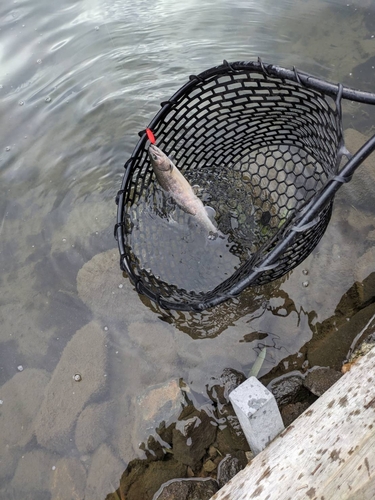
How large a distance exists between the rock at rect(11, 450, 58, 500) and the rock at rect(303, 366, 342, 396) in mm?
1770

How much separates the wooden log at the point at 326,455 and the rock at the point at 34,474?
4.74 ft

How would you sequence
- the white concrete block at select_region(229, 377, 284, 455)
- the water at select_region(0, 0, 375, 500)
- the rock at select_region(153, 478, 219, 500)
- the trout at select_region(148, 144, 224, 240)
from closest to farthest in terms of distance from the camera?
the white concrete block at select_region(229, 377, 284, 455), the rock at select_region(153, 478, 219, 500), the trout at select_region(148, 144, 224, 240), the water at select_region(0, 0, 375, 500)

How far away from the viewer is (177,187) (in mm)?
3020

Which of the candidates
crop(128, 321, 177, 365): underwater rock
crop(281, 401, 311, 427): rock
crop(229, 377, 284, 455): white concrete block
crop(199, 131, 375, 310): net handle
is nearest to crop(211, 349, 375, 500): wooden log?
crop(229, 377, 284, 455): white concrete block

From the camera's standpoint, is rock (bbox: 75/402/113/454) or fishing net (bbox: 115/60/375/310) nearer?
fishing net (bbox: 115/60/375/310)

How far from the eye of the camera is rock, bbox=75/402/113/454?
302 centimetres

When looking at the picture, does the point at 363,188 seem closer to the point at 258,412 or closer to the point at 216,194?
the point at 216,194

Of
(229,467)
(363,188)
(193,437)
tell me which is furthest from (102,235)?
(363,188)

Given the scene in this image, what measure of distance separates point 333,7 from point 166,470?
485 centimetres

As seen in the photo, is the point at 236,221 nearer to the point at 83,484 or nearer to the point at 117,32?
the point at 83,484

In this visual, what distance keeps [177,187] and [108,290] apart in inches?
40.3

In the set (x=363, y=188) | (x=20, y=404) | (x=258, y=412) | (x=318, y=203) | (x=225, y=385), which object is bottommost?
(x=225, y=385)

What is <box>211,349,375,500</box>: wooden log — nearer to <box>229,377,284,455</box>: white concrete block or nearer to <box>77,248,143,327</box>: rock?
<box>229,377,284,455</box>: white concrete block

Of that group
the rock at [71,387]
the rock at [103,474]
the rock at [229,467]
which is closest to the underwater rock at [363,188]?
the rock at [229,467]
